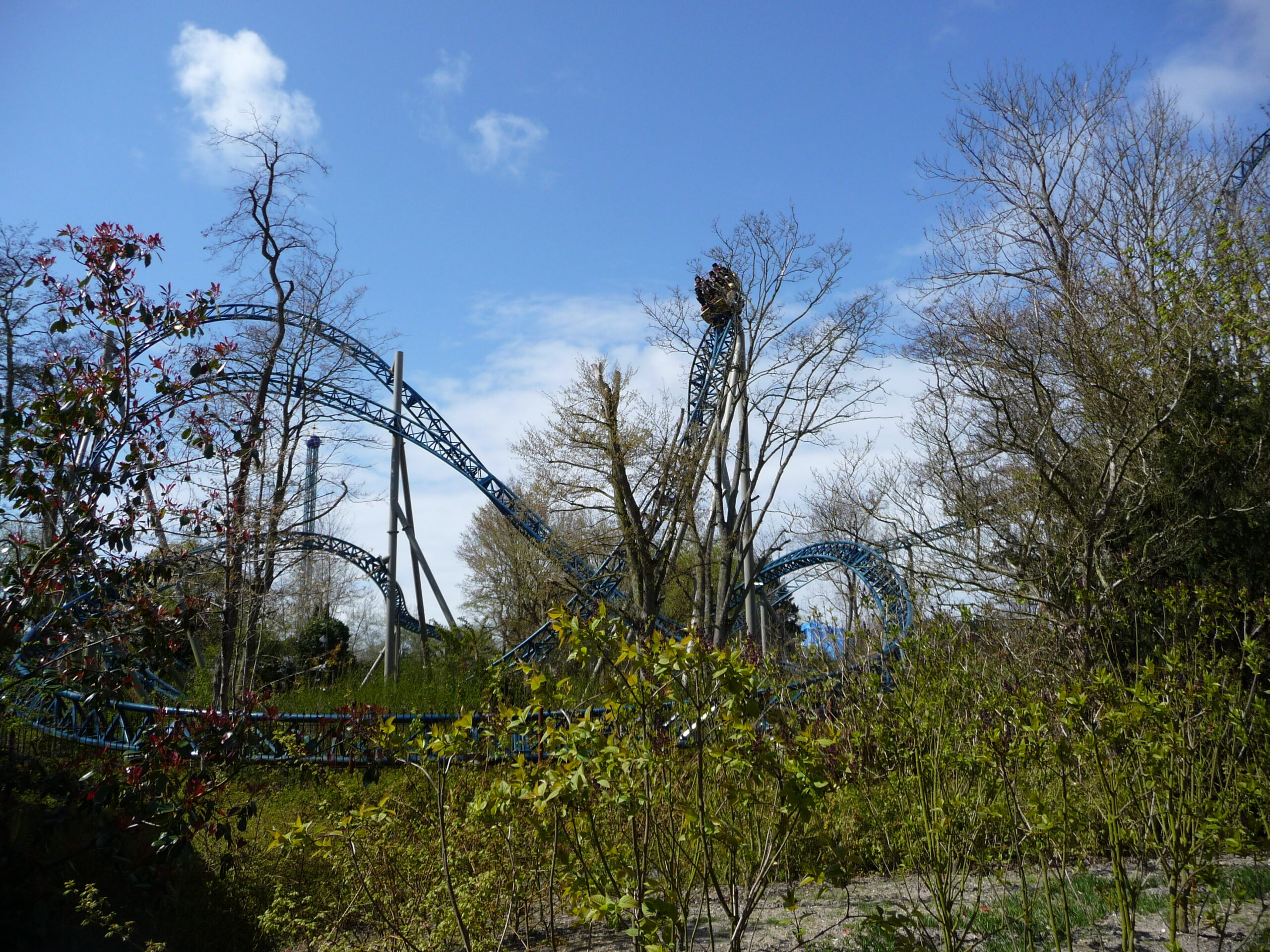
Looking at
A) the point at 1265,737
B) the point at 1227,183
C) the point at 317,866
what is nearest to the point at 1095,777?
the point at 1265,737

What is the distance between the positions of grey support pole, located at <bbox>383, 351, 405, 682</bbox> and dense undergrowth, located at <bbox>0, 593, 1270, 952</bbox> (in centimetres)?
808

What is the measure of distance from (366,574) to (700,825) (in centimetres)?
1695

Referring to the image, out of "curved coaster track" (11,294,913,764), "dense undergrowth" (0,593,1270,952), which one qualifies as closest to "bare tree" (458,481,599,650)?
"curved coaster track" (11,294,913,764)

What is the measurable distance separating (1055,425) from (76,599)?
968 cm

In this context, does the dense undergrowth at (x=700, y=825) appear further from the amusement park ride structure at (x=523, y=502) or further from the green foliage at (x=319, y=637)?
the green foliage at (x=319, y=637)

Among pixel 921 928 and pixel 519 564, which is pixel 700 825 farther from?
pixel 519 564

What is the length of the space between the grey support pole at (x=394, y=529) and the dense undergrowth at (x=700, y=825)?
8078mm

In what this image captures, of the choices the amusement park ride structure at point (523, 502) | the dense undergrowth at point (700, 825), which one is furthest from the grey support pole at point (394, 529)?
the dense undergrowth at point (700, 825)

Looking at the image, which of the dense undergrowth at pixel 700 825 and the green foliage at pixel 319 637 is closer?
the dense undergrowth at pixel 700 825

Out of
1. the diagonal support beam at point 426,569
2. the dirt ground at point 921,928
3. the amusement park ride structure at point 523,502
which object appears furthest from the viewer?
the diagonal support beam at point 426,569

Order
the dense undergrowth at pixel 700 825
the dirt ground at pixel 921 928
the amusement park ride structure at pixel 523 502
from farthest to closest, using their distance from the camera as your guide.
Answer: the amusement park ride structure at pixel 523 502
the dirt ground at pixel 921 928
the dense undergrowth at pixel 700 825

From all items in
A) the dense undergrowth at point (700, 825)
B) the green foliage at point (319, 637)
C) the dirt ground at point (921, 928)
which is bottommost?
the dirt ground at point (921, 928)

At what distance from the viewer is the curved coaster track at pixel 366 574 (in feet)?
13.8

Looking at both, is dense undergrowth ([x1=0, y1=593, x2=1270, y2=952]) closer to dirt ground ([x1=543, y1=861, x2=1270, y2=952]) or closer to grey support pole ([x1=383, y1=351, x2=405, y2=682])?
dirt ground ([x1=543, y1=861, x2=1270, y2=952])
